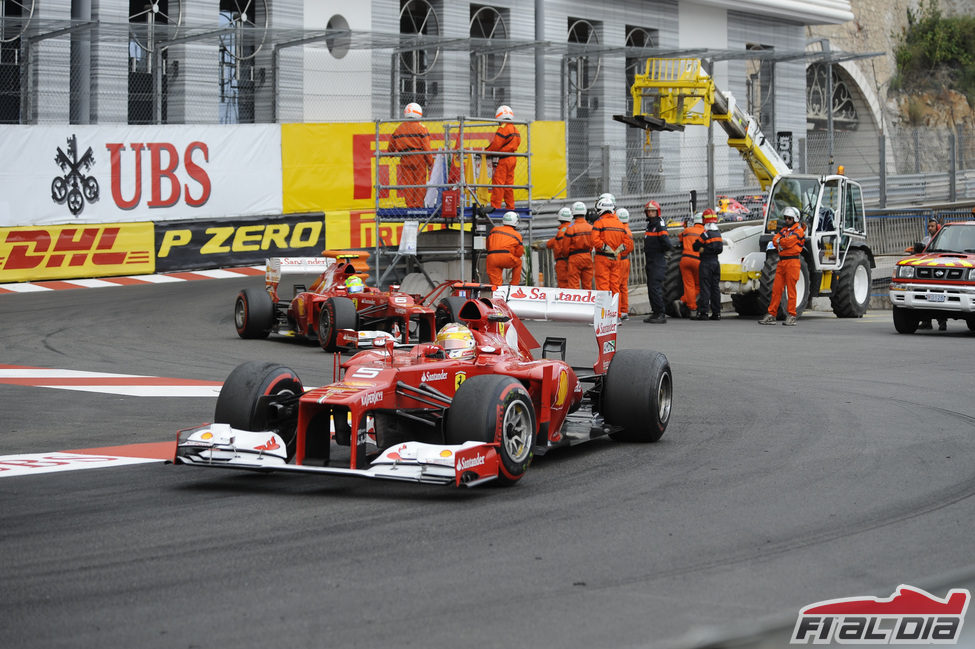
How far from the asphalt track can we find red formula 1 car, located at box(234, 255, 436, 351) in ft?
12.4

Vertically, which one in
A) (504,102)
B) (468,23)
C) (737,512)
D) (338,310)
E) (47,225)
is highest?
(468,23)

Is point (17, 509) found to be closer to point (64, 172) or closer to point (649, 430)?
point (649, 430)

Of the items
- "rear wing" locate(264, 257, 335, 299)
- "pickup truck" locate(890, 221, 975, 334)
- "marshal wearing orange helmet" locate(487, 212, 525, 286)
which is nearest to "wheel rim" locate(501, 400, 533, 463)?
"rear wing" locate(264, 257, 335, 299)

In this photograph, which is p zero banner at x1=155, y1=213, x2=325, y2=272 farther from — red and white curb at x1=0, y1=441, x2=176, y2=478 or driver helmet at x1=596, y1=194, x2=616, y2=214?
red and white curb at x1=0, y1=441, x2=176, y2=478

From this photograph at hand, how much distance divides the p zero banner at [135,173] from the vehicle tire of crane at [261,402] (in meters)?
14.4

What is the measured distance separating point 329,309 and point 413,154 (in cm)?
548

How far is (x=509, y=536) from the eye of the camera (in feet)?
20.8

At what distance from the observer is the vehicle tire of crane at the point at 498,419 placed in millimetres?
7293

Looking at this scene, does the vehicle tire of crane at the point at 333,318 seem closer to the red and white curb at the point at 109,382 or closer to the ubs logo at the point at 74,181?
the red and white curb at the point at 109,382

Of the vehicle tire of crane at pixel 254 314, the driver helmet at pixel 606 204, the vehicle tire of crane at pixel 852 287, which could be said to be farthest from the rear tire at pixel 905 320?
the vehicle tire of crane at pixel 254 314

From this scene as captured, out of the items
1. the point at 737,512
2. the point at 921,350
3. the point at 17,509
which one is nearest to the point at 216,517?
the point at 17,509

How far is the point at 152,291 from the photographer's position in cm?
2066

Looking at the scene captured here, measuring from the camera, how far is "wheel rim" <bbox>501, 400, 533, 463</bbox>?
7496 millimetres

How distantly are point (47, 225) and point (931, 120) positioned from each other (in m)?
37.4
